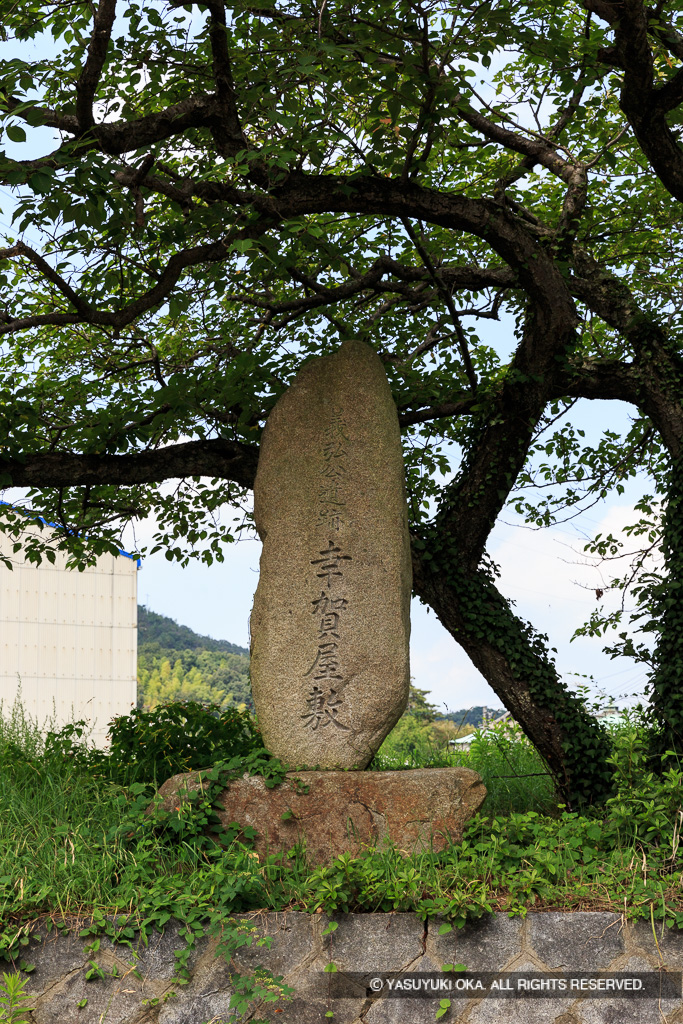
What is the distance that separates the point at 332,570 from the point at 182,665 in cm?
4048

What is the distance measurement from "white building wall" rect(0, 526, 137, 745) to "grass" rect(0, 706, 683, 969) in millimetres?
12297

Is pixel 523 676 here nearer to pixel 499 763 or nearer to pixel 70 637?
pixel 499 763

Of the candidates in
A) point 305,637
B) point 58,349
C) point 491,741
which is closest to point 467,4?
point 305,637

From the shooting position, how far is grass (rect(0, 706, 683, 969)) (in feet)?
14.7

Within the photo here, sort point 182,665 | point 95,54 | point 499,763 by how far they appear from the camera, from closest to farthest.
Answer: point 95,54
point 499,763
point 182,665

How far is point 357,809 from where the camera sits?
5004 mm

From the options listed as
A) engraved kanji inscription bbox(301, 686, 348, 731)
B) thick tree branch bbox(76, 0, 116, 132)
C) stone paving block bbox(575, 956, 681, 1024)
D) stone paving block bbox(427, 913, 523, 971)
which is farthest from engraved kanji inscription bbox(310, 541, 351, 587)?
thick tree branch bbox(76, 0, 116, 132)

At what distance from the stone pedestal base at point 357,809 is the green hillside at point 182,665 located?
33641 mm

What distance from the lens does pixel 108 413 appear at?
8453mm

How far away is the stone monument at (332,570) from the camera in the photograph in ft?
18.0

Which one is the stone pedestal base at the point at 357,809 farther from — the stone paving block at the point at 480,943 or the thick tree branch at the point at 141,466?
the thick tree branch at the point at 141,466

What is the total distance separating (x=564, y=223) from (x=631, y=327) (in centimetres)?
117

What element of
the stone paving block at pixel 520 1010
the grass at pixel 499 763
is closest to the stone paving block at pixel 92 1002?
the stone paving block at pixel 520 1010

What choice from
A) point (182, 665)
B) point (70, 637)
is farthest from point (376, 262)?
point (182, 665)
